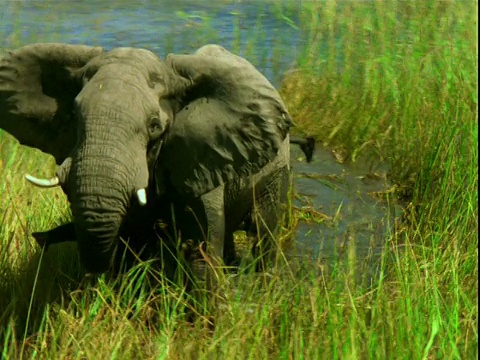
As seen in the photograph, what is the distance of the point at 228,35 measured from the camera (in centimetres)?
1143

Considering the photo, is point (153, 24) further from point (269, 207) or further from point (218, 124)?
point (218, 124)

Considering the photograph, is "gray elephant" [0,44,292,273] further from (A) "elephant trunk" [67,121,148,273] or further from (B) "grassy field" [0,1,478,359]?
(B) "grassy field" [0,1,478,359]

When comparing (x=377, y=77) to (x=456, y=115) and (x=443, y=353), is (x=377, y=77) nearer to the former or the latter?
(x=456, y=115)

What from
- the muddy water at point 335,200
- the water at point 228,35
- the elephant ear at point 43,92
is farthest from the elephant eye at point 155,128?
the water at point 228,35

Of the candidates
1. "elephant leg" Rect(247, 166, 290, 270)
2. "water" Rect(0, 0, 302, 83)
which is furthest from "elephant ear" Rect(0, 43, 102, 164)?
"water" Rect(0, 0, 302, 83)

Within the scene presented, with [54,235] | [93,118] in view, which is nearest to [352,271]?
[93,118]

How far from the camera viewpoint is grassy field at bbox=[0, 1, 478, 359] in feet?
14.8

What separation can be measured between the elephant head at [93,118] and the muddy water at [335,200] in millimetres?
1773

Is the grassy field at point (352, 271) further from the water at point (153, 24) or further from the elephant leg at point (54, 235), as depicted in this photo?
the water at point (153, 24)

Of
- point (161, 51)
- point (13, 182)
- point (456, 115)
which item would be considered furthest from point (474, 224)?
point (161, 51)

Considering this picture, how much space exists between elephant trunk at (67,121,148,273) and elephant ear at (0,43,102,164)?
64cm

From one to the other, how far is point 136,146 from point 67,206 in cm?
148

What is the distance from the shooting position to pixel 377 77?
8.02 meters

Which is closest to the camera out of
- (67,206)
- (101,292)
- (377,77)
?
(101,292)
